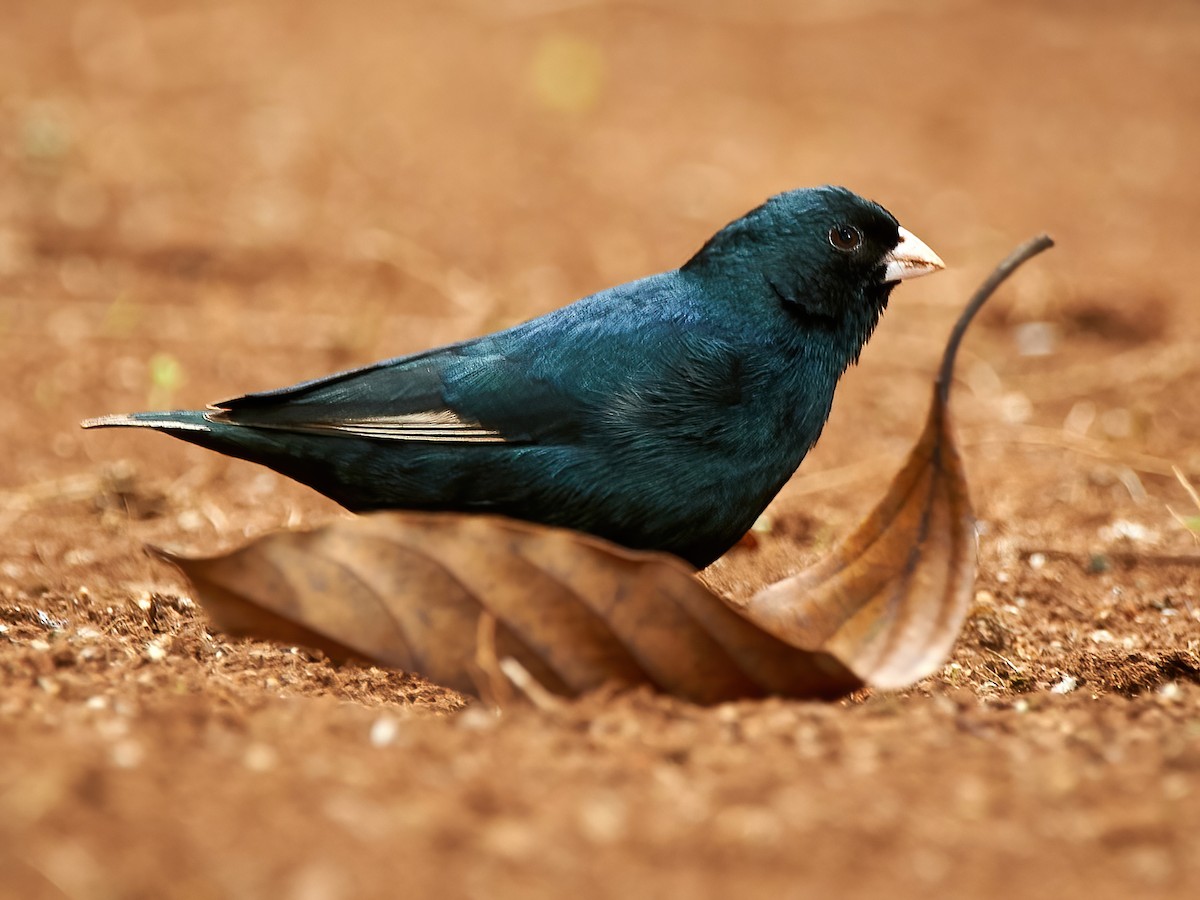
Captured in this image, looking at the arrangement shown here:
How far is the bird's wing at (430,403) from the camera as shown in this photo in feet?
11.5

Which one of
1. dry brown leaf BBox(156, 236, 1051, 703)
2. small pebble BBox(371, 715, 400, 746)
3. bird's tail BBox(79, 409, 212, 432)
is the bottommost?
small pebble BBox(371, 715, 400, 746)

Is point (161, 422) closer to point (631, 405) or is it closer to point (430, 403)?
point (430, 403)

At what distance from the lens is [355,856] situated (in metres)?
1.86

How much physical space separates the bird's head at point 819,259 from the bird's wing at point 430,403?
54 centimetres

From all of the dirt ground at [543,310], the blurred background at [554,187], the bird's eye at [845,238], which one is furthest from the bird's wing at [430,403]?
the blurred background at [554,187]

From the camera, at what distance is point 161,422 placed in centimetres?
358


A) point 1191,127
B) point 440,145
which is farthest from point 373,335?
point 1191,127

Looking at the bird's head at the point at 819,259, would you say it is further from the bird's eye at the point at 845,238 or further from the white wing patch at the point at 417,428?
the white wing patch at the point at 417,428

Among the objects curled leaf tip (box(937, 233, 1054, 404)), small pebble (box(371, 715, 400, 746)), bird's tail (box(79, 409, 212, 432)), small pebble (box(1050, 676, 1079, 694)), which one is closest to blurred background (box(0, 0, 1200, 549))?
bird's tail (box(79, 409, 212, 432))

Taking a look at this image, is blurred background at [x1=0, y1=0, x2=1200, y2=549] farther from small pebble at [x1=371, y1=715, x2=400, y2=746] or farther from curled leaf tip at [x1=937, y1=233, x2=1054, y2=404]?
small pebble at [x1=371, y1=715, x2=400, y2=746]

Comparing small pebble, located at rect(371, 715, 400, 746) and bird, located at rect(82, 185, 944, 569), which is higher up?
bird, located at rect(82, 185, 944, 569)

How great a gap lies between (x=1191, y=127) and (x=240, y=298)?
582 cm

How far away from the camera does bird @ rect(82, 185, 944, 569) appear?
3461 mm

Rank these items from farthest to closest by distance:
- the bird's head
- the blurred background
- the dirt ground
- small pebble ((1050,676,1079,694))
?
the blurred background
the bird's head
small pebble ((1050,676,1079,694))
the dirt ground
